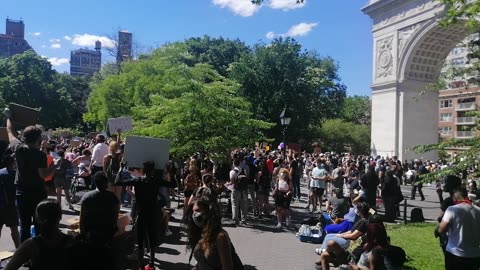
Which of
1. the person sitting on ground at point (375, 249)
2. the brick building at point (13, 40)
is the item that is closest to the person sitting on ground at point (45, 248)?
the person sitting on ground at point (375, 249)

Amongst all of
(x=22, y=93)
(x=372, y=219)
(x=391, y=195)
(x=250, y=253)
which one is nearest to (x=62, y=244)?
(x=372, y=219)

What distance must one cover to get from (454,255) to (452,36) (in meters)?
32.1

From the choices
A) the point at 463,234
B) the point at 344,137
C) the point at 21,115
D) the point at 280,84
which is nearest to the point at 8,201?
the point at 21,115

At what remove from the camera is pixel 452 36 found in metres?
33.8

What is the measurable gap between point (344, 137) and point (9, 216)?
50744 mm

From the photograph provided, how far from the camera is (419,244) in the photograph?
10.7m

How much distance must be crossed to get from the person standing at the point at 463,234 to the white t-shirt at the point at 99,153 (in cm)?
810

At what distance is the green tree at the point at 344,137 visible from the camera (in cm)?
5399

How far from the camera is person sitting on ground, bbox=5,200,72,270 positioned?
3.58m

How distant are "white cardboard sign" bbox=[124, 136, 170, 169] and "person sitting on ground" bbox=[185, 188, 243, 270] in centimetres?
376

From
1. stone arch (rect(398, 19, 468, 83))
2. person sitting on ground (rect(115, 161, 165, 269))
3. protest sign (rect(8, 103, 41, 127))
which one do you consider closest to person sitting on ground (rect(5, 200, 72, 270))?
person sitting on ground (rect(115, 161, 165, 269))

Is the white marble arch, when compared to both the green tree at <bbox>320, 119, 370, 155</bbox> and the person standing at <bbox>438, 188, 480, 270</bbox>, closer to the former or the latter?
the green tree at <bbox>320, 119, 370, 155</bbox>

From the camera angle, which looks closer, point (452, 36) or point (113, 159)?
point (113, 159)

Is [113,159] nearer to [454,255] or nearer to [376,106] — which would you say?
[454,255]
